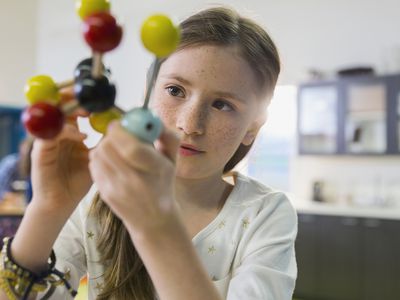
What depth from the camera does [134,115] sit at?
1.26 feet

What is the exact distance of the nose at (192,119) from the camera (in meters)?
0.66

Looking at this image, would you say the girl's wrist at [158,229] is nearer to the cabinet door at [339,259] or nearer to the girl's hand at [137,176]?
the girl's hand at [137,176]

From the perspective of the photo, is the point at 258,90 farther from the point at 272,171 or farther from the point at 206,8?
the point at 272,171

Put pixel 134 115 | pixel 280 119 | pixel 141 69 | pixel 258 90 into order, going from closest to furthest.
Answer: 1. pixel 134 115
2. pixel 258 90
3. pixel 280 119
4. pixel 141 69

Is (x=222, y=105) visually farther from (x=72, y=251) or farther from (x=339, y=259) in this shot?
(x=339, y=259)

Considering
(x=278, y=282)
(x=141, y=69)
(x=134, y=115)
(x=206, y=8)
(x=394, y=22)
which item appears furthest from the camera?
(x=141, y=69)

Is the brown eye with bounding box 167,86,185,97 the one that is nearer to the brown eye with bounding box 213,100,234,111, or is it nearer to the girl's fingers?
the brown eye with bounding box 213,100,234,111

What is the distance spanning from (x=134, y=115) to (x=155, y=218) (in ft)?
0.36

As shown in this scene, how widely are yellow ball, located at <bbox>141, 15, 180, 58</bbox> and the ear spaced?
451 mm

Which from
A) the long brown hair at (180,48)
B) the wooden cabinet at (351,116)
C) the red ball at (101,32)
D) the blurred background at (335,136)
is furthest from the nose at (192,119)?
the wooden cabinet at (351,116)

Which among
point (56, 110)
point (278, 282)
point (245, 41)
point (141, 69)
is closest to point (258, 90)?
point (245, 41)

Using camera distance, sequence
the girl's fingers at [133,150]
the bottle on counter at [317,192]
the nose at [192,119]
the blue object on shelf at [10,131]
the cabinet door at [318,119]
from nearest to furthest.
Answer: the girl's fingers at [133,150] → the nose at [192,119] → the cabinet door at [318,119] → the bottle on counter at [317,192] → the blue object on shelf at [10,131]

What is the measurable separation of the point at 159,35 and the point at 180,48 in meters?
0.33

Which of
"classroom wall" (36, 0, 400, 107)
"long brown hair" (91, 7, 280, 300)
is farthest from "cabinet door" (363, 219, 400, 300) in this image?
"long brown hair" (91, 7, 280, 300)
